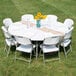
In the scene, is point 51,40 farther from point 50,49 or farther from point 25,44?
point 25,44

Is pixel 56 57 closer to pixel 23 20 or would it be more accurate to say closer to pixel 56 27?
pixel 56 27

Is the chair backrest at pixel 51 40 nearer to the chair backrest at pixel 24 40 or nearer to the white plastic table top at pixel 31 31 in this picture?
the white plastic table top at pixel 31 31

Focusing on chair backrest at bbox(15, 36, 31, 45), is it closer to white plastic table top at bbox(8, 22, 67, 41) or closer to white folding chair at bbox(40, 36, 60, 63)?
white plastic table top at bbox(8, 22, 67, 41)

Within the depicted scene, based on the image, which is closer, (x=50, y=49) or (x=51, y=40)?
(x=51, y=40)

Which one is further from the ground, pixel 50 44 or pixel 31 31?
pixel 31 31

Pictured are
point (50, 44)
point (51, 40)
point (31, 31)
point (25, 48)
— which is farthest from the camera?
point (31, 31)

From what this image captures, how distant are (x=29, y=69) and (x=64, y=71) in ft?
3.46

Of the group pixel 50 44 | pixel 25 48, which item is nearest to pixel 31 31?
pixel 25 48

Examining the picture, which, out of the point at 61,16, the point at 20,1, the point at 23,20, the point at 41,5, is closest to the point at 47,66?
the point at 23,20

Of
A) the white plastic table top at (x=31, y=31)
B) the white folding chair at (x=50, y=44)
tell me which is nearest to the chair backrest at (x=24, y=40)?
the white plastic table top at (x=31, y=31)

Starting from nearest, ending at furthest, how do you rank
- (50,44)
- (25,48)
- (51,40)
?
(51,40)
(50,44)
(25,48)

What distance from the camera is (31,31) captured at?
309 inches

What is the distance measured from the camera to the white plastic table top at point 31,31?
7.45 metres

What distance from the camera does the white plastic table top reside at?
7446mm
